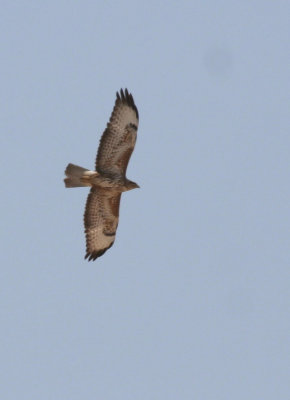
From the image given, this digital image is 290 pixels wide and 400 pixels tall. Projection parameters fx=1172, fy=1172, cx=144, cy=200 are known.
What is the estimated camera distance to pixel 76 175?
21922 millimetres

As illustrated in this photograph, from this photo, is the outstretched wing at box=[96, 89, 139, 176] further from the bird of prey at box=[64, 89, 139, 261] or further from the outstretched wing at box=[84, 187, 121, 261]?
the outstretched wing at box=[84, 187, 121, 261]

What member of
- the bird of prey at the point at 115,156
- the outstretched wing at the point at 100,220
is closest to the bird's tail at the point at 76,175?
the bird of prey at the point at 115,156

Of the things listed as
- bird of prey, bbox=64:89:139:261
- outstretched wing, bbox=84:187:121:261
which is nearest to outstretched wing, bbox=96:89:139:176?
bird of prey, bbox=64:89:139:261

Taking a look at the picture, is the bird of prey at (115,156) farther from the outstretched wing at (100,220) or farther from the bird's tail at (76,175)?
the outstretched wing at (100,220)

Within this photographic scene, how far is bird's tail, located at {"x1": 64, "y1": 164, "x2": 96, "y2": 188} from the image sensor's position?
21.8 m

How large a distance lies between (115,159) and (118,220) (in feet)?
5.78

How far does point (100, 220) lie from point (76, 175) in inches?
66.4

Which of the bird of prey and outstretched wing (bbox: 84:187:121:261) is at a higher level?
the bird of prey

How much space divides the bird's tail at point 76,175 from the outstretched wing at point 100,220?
2.14 feet

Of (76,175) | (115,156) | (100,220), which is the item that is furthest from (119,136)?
(100,220)

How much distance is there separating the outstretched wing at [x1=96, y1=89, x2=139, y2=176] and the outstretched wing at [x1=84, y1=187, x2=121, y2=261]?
0.70m

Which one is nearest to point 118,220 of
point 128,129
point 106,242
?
point 106,242

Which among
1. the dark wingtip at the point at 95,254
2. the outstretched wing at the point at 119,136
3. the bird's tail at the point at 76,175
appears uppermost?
the outstretched wing at the point at 119,136

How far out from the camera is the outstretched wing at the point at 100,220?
2284 cm
